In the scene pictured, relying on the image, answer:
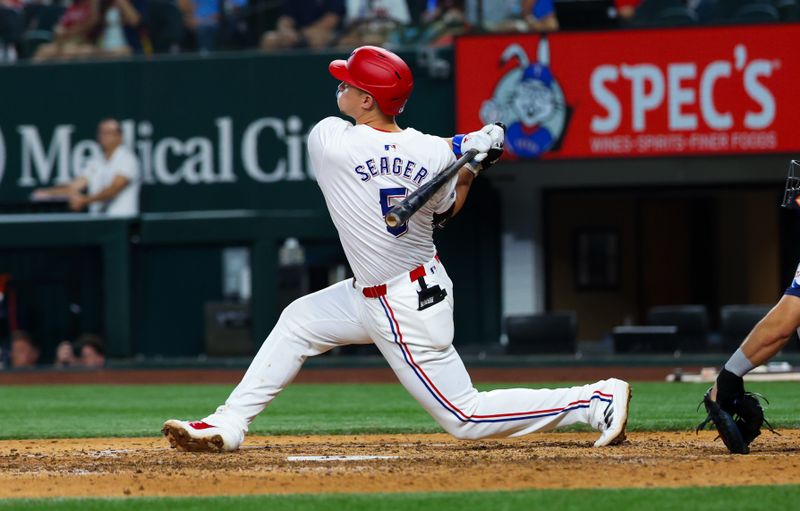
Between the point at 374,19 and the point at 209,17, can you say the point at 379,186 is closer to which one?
the point at 374,19

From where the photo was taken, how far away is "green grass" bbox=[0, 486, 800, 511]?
4.93m

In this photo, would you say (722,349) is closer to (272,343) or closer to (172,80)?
(172,80)

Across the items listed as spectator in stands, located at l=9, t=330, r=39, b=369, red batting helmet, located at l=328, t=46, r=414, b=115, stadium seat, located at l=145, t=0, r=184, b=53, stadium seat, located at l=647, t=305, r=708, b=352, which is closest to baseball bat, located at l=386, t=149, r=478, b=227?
red batting helmet, located at l=328, t=46, r=414, b=115

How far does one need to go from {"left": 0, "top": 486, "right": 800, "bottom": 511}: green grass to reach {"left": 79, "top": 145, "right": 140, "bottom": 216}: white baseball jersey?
1382cm

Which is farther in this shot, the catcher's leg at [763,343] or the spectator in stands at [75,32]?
the spectator in stands at [75,32]

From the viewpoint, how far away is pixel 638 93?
17.3 metres

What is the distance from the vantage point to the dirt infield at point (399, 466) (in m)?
5.58

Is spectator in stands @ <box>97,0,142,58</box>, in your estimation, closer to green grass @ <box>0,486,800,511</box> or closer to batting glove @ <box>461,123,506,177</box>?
batting glove @ <box>461,123,506,177</box>

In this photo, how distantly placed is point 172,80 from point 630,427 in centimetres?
1204

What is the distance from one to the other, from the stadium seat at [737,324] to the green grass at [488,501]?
11017 millimetres

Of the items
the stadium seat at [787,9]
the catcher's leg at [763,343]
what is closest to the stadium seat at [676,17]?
the stadium seat at [787,9]

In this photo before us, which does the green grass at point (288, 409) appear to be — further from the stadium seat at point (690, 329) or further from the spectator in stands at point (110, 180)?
the spectator in stands at point (110, 180)

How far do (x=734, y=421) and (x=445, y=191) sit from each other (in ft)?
5.48

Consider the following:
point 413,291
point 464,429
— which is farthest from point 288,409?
point 413,291
